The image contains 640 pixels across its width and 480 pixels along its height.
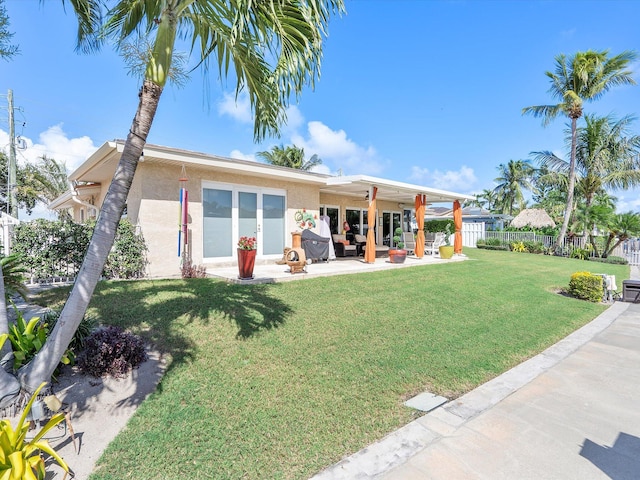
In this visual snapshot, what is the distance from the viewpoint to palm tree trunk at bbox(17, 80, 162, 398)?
2861 mm

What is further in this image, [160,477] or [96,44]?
[96,44]

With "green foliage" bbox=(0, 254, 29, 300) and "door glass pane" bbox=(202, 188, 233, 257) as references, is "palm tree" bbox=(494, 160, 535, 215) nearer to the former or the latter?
"door glass pane" bbox=(202, 188, 233, 257)

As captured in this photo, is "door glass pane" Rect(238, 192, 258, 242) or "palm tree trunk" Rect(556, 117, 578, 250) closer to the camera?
"door glass pane" Rect(238, 192, 258, 242)

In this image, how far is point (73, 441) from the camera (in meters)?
2.63

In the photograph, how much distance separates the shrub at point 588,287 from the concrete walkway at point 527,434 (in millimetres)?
5435

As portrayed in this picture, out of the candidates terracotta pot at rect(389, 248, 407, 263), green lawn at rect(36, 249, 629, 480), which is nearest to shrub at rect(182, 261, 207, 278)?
green lawn at rect(36, 249, 629, 480)

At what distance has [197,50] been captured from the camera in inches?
170

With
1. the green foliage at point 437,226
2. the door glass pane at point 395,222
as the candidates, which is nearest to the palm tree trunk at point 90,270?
the door glass pane at point 395,222

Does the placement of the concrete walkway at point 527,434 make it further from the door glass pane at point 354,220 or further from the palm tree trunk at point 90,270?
the door glass pane at point 354,220

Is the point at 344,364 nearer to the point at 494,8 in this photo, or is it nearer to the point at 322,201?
the point at 322,201

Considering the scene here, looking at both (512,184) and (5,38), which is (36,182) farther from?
(512,184)

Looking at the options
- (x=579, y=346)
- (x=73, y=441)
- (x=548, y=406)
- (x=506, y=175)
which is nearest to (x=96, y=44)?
(x=73, y=441)

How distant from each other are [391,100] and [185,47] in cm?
1656

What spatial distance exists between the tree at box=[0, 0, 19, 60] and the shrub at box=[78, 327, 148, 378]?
3891 mm
